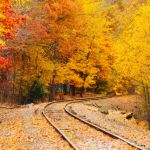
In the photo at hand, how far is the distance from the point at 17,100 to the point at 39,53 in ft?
18.4

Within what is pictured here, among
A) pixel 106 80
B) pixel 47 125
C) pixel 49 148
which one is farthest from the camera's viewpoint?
pixel 106 80

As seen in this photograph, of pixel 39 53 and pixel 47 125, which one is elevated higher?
pixel 39 53

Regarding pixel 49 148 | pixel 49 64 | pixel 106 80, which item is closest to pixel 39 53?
pixel 49 64

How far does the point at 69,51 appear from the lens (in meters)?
41.9

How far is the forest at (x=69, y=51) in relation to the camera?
27.7 m

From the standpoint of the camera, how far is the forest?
27.7 metres

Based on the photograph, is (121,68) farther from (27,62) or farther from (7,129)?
(7,129)

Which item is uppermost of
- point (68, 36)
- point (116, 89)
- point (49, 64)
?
point (68, 36)

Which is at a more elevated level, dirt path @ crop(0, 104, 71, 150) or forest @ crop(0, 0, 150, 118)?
forest @ crop(0, 0, 150, 118)

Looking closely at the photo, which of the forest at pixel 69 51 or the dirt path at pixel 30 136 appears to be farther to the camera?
the forest at pixel 69 51

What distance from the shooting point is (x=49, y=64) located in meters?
39.1

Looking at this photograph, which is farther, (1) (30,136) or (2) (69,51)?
(2) (69,51)

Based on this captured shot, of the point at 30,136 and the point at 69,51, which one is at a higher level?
the point at 69,51

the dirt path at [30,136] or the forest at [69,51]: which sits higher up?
the forest at [69,51]
